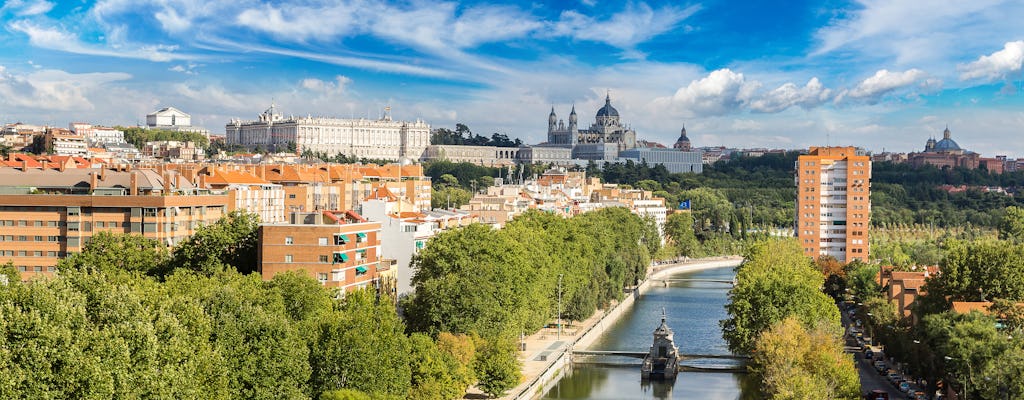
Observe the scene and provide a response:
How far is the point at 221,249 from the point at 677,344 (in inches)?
716

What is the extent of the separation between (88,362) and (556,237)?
36.2 metres

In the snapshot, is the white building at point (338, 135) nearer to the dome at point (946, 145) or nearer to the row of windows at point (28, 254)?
the dome at point (946, 145)

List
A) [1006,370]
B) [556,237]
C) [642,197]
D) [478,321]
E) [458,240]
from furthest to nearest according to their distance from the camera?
[642,197] → [556,237] → [458,240] → [478,321] → [1006,370]

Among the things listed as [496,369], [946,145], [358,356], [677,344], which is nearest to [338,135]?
[946,145]

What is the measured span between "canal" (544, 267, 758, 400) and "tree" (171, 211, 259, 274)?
34.5 feet

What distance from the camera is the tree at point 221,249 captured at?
136 feet

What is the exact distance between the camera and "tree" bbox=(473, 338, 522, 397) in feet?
121

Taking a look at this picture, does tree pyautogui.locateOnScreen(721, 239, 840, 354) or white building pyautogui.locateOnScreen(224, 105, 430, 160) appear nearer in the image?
tree pyautogui.locateOnScreen(721, 239, 840, 354)

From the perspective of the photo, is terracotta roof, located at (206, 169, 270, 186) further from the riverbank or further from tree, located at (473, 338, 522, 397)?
tree, located at (473, 338, 522, 397)

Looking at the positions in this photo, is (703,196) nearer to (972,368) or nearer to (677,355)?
(677,355)

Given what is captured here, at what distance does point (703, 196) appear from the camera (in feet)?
412

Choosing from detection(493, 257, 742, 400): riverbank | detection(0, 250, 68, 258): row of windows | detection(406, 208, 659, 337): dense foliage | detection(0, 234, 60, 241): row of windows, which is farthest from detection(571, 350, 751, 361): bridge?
detection(0, 234, 60, 241): row of windows

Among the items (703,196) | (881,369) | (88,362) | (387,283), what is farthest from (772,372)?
(703,196)

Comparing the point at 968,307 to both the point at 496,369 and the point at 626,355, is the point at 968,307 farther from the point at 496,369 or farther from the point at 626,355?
the point at 626,355
